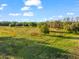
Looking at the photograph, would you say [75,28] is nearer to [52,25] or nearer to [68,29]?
[68,29]

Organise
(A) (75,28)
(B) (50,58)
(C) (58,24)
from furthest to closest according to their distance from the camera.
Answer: (C) (58,24)
(A) (75,28)
(B) (50,58)

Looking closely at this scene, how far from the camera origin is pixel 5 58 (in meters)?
15.4

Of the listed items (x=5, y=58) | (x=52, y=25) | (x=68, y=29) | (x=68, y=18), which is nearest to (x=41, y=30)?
A: (x=68, y=29)

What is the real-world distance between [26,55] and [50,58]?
205cm

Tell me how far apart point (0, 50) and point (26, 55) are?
10.1ft

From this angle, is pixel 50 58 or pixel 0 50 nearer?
pixel 50 58

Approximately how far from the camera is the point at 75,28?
47.0 meters

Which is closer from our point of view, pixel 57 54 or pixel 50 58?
pixel 50 58

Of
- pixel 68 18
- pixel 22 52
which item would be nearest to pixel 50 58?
pixel 22 52

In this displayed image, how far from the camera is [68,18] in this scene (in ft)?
233

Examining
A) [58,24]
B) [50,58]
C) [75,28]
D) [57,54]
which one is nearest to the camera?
[50,58]

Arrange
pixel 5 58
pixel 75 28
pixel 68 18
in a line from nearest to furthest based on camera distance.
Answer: pixel 5 58 < pixel 75 28 < pixel 68 18

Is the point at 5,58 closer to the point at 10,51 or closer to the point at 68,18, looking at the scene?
the point at 10,51

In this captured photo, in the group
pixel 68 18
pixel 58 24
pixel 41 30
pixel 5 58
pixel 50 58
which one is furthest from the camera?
pixel 68 18
